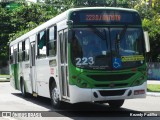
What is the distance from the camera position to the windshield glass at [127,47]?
12586 mm

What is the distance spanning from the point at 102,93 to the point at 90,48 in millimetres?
1367

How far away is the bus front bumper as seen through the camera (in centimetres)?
1222

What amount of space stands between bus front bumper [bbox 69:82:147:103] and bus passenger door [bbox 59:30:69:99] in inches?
25.8

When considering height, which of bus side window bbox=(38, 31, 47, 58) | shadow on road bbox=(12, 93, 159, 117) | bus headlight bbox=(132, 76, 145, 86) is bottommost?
shadow on road bbox=(12, 93, 159, 117)

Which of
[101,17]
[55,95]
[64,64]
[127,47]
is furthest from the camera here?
[55,95]

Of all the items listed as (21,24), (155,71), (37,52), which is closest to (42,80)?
(37,52)

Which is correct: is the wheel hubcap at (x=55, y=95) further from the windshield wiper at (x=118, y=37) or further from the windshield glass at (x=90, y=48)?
the windshield wiper at (x=118, y=37)

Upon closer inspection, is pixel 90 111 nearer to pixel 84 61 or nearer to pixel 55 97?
pixel 55 97

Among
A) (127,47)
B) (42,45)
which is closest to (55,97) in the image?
(42,45)

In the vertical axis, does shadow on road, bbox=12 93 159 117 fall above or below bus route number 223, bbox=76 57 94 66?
below

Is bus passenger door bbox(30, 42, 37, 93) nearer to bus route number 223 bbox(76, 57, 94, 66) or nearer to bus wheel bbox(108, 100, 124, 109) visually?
bus wheel bbox(108, 100, 124, 109)

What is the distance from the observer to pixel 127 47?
12.8 meters

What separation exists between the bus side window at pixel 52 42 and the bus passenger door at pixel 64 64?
2.31 ft

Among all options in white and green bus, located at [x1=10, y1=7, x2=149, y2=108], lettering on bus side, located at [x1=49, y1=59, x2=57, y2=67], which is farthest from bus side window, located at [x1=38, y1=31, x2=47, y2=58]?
white and green bus, located at [x1=10, y1=7, x2=149, y2=108]
